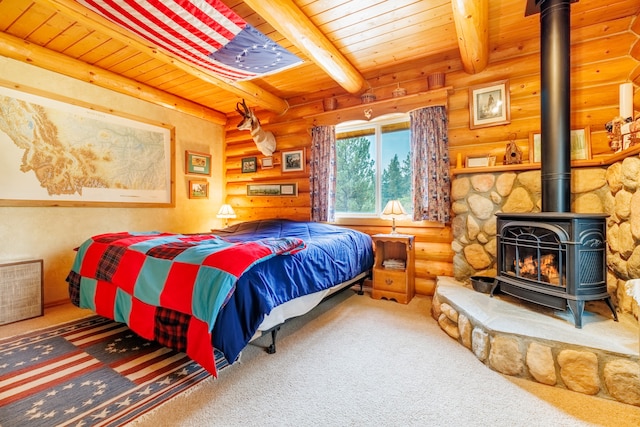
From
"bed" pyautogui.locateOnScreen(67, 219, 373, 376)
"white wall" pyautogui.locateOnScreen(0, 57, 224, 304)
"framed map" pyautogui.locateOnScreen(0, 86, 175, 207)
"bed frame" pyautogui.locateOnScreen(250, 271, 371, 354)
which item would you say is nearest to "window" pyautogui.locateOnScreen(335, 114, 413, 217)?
"bed frame" pyautogui.locateOnScreen(250, 271, 371, 354)

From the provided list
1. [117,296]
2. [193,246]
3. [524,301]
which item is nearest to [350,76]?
[193,246]

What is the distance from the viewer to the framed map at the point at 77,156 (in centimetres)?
284

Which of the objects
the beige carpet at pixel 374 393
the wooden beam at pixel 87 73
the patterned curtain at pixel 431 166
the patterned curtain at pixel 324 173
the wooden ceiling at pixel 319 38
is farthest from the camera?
the patterned curtain at pixel 324 173

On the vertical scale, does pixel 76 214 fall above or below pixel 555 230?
above

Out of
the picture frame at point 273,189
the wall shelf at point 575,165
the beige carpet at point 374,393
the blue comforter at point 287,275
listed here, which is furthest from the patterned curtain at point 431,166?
the picture frame at point 273,189

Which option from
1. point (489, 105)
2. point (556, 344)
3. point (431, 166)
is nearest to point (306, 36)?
point (431, 166)

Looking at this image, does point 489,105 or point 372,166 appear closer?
point 489,105

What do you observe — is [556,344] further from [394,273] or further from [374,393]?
[394,273]

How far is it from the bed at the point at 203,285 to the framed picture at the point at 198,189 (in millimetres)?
1914

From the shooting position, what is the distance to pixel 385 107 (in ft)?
Answer: 11.2

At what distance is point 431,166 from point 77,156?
13.0 feet

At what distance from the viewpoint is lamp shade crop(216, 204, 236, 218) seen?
14.9ft

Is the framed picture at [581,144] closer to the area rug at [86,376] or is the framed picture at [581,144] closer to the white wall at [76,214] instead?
the area rug at [86,376]

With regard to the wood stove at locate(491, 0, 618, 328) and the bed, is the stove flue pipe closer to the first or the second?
the wood stove at locate(491, 0, 618, 328)
